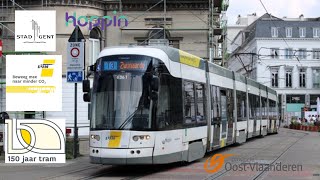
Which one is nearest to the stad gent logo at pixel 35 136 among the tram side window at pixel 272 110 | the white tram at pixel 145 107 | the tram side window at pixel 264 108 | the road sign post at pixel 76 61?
the white tram at pixel 145 107

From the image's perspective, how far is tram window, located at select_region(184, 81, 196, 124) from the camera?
16263 millimetres

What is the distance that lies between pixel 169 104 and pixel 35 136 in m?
4.57

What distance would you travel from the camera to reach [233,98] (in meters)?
23.3

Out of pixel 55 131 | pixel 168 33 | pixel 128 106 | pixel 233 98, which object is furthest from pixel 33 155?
pixel 168 33

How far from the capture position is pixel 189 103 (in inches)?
652

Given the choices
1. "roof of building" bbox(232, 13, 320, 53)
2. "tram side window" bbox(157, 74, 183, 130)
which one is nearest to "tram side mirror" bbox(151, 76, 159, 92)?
"tram side window" bbox(157, 74, 183, 130)

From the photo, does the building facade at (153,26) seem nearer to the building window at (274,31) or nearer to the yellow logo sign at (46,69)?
the yellow logo sign at (46,69)

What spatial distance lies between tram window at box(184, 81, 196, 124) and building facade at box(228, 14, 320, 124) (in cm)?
6656

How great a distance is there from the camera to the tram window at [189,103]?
16.3m

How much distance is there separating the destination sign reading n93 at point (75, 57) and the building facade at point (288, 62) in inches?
2549

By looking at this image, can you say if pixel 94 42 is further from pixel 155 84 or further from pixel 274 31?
pixel 274 31

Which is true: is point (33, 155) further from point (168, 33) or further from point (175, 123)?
point (168, 33)

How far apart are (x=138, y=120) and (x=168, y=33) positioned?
21082 mm

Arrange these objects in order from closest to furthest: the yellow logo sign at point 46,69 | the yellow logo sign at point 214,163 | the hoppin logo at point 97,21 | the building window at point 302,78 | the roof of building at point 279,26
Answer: the yellow logo sign at point 214,163
the yellow logo sign at point 46,69
the hoppin logo at point 97,21
the building window at point 302,78
the roof of building at point 279,26
